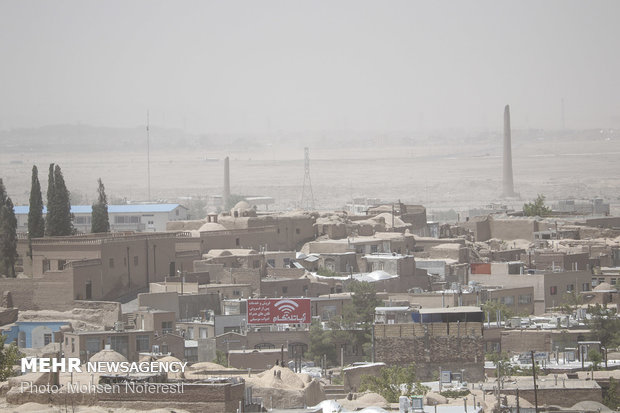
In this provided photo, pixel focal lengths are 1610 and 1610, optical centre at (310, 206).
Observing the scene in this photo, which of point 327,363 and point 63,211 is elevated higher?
point 63,211

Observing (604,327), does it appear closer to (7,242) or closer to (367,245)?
(367,245)

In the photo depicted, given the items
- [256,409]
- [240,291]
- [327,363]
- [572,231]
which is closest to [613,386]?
[256,409]

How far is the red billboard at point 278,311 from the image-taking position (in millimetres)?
38312

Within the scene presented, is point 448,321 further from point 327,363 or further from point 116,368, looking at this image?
point 116,368

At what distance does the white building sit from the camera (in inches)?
3022

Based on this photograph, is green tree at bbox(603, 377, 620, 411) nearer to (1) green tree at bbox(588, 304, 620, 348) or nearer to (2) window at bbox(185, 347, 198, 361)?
(1) green tree at bbox(588, 304, 620, 348)

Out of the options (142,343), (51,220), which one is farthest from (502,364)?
(51,220)

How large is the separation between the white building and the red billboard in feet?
118

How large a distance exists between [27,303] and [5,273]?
4057mm

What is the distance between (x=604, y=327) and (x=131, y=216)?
45.6 metres

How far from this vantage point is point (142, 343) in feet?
117

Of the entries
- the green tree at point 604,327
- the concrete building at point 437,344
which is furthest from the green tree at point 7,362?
the green tree at point 604,327

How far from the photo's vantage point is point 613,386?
26.5 metres

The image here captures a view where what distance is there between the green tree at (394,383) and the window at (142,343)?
6.72 metres
